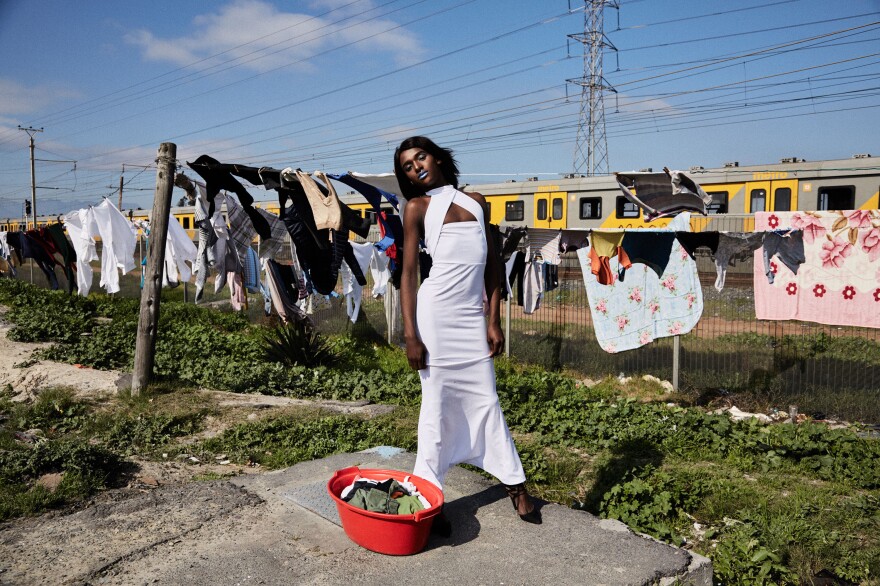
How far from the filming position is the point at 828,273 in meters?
7.45

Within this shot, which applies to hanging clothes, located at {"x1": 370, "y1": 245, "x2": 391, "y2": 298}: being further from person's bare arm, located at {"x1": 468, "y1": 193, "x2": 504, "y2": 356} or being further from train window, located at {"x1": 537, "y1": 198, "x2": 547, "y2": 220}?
train window, located at {"x1": 537, "y1": 198, "x2": 547, "y2": 220}

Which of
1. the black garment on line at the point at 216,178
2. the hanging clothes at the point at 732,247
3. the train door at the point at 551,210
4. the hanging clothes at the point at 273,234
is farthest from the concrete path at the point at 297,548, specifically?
the train door at the point at 551,210

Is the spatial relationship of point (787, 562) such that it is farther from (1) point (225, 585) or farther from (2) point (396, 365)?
(2) point (396, 365)

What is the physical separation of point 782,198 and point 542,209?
23.1ft

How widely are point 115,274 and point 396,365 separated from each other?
14.2 feet

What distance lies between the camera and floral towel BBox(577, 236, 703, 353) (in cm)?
794

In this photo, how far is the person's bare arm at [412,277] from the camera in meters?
3.43

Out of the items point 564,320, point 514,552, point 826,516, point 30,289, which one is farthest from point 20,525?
point 30,289

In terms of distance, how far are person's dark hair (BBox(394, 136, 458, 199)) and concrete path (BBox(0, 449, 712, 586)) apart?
1820mm

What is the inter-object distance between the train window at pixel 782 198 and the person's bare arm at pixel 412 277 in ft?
53.2

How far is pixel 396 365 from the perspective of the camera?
1046cm

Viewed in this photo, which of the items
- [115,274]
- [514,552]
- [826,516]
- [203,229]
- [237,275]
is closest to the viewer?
[514,552]

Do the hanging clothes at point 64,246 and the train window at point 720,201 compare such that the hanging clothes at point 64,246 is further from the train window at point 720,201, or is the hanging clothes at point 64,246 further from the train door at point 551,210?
the train window at point 720,201

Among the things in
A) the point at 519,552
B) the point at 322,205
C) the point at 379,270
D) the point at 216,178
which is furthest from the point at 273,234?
the point at 519,552
